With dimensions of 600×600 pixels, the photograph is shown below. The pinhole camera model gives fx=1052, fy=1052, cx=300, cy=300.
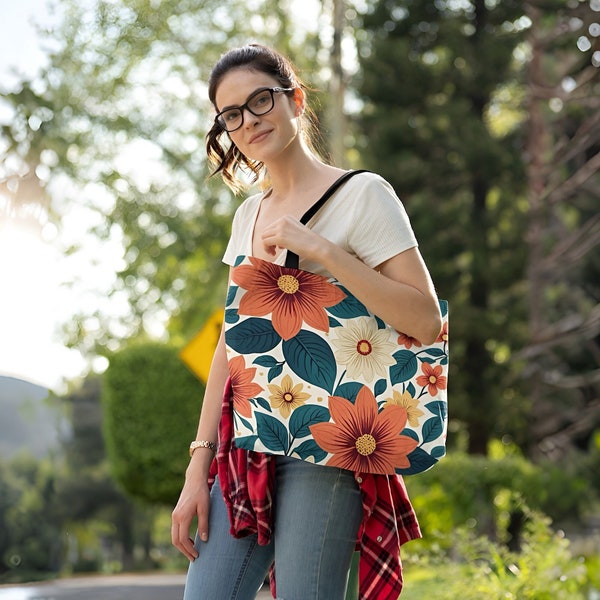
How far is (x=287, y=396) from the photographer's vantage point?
2242mm

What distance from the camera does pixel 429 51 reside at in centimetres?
1862

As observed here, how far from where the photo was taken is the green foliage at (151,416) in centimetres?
1870

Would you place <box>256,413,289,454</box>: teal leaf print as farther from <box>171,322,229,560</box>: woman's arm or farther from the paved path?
the paved path

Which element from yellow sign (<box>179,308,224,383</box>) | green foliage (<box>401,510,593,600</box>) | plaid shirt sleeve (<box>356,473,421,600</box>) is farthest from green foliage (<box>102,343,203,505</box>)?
plaid shirt sleeve (<box>356,473,421,600</box>)

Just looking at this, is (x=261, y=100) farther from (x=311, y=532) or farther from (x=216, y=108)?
(x=311, y=532)

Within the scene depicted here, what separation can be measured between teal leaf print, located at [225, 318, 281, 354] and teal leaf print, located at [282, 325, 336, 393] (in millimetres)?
35

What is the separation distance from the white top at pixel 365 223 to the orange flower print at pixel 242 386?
0.83 ft

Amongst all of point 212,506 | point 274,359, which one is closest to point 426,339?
point 274,359

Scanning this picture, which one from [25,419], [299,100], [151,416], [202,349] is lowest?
[299,100]

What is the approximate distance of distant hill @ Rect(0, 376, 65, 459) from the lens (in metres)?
28.5

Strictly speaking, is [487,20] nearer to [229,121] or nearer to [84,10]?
[84,10]

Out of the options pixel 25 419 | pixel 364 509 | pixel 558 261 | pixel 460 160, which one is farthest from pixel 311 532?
pixel 25 419

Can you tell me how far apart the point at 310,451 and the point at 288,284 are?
1.18 feet

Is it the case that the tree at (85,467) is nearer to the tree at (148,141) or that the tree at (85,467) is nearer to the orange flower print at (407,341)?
the tree at (148,141)
